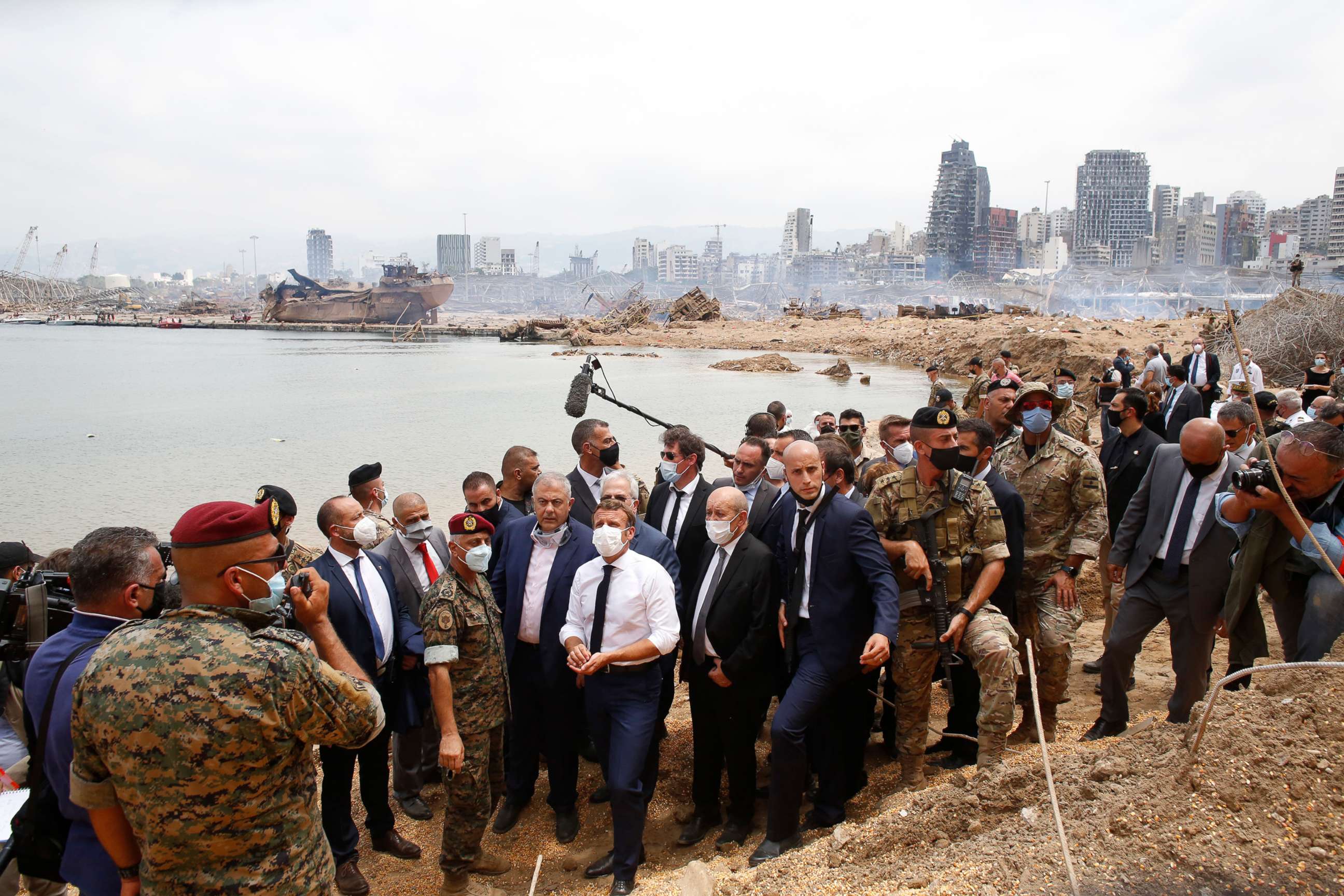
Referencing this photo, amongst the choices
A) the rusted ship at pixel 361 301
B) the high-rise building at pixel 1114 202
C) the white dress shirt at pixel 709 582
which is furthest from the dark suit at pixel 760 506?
the high-rise building at pixel 1114 202

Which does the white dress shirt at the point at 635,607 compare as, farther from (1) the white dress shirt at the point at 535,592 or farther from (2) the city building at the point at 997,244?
(2) the city building at the point at 997,244

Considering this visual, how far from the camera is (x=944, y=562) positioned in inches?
169

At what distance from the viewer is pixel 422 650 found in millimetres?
4305

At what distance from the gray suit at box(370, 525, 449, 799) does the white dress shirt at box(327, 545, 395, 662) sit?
0.87 ft

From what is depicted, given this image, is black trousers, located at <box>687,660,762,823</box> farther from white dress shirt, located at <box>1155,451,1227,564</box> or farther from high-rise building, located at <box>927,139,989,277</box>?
high-rise building, located at <box>927,139,989,277</box>

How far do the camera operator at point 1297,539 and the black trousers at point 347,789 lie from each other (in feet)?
13.6

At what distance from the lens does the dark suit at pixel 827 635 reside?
12.8ft

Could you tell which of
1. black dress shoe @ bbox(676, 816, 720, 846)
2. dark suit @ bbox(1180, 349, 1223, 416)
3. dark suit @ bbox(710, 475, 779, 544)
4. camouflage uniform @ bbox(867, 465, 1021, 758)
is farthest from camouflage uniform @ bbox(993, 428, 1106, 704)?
dark suit @ bbox(1180, 349, 1223, 416)

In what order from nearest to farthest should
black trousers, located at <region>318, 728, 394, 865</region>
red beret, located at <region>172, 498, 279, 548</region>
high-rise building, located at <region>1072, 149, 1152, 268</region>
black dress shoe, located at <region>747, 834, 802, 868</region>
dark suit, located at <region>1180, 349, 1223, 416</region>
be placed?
red beret, located at <region>172, 498, 279, 548</region>, black dress shoe, located at <region>747, 834, 802, 868</region>, black trousers, located at <region>318, 728, 394, 865</region>, dark suit, located at <region>1180, 349, 1223, 416</region>, high-rise building, located at <region>1072, 149, 1152, 268</region>

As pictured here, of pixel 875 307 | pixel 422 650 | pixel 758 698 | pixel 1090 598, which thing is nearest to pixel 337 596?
pixel 422 650

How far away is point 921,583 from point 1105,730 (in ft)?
4.80

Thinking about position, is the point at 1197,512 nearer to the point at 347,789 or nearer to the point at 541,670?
the point at 541,670

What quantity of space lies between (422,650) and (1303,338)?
2195 cm

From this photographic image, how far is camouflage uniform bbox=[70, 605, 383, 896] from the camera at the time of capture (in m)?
2.13
